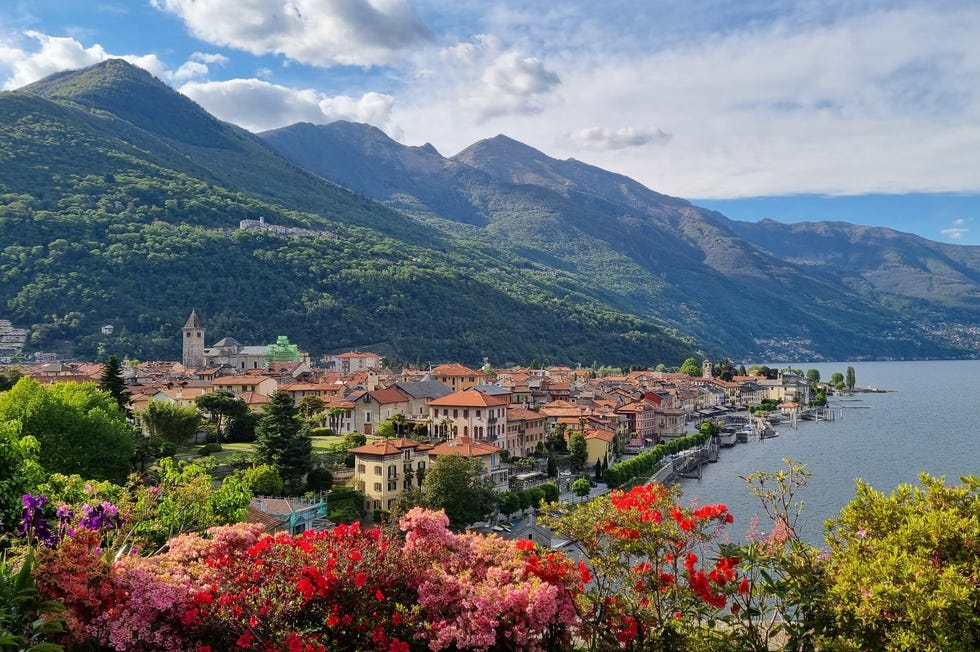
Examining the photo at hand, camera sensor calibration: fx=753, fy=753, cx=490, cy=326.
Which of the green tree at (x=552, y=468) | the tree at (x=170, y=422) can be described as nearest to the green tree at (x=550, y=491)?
the green tree at (x=552, y=468)

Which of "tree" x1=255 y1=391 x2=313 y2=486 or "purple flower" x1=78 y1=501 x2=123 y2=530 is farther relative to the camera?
"tree" x1=255 y1=391 x2=313 y2=486

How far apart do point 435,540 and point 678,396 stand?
93748 mm

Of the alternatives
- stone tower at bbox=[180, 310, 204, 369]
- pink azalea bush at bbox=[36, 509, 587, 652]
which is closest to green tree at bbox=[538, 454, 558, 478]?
pink azalea bush at bbox=[36, 509, 587, 652]

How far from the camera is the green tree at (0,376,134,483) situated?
1132 inches

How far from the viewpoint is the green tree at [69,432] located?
2875 cm

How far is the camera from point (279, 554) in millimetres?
9078

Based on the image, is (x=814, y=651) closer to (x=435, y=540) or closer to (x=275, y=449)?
(x=435, y=540)

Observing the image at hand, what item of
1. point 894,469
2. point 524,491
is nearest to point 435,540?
point 524,491

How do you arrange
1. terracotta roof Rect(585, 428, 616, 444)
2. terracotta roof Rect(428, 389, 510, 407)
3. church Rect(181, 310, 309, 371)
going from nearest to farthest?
terracotta roof Rect(428, 389, 510, 407), terracotta roof Rect(585, 428, 616, 444), church Rect(181, 310, 309, 371)

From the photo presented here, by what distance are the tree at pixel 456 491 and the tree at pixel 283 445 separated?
6.68m

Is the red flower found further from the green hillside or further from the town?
the green hillside

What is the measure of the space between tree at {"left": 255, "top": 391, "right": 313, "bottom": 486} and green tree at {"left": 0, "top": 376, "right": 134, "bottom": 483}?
7.08 metres

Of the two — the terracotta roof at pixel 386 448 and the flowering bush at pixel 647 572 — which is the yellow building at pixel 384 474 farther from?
the flowering bush at pixel 647 572

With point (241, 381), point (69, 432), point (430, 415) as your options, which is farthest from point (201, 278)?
point (69, 432)
